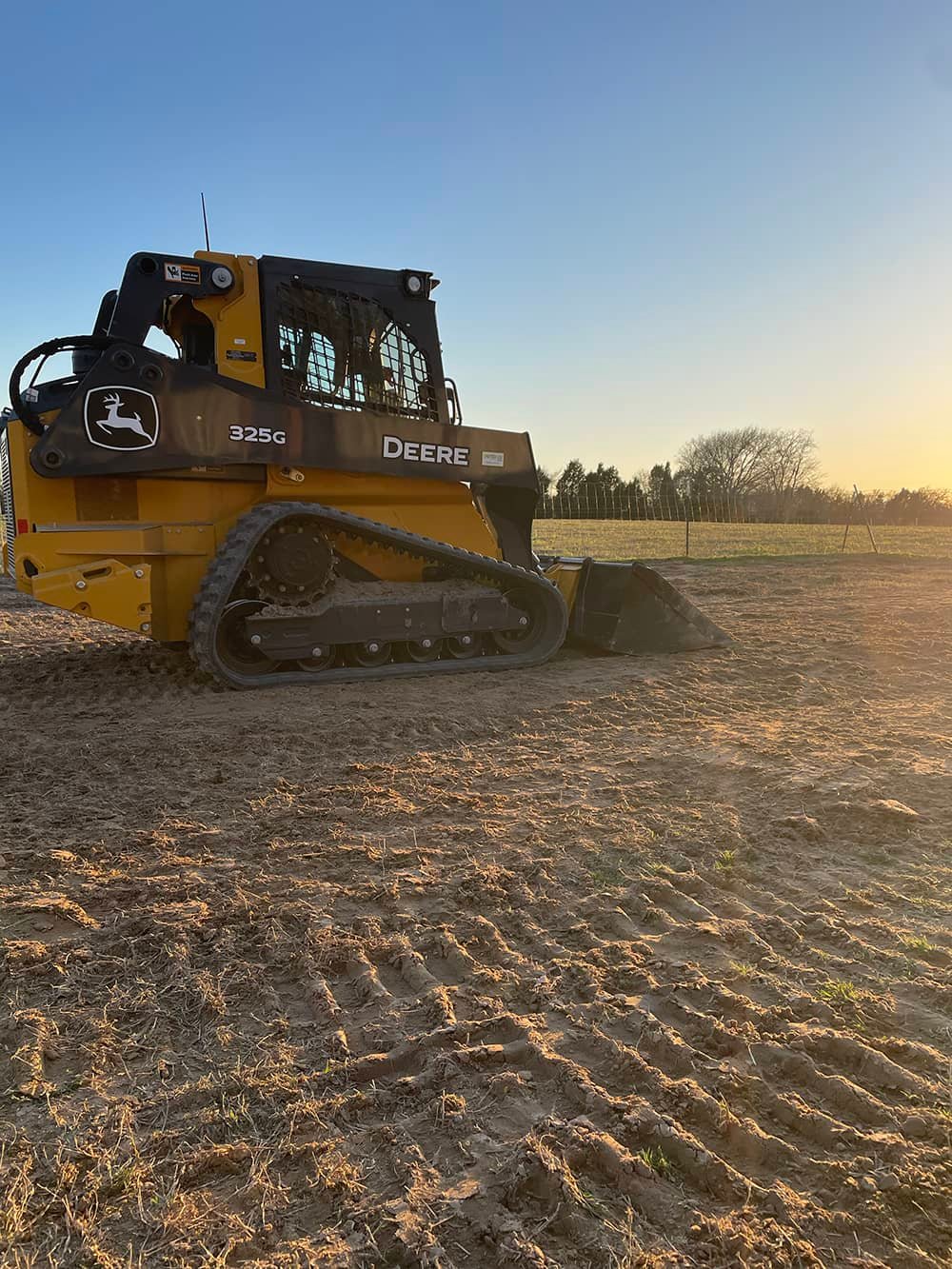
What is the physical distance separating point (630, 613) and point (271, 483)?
3.68m

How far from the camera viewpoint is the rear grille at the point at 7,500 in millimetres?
6449

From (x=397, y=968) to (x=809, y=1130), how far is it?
126cm

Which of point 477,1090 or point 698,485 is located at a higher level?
point 698,485

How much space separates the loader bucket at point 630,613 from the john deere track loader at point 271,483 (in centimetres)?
55

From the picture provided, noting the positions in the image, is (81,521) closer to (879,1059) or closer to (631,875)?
(631,875)

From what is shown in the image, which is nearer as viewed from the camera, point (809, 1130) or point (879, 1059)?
point (809, 1130)

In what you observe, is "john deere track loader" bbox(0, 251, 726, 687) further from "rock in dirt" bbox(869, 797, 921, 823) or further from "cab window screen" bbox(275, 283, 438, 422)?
"rock in dirt" bbox(869, 797, 921, 823)

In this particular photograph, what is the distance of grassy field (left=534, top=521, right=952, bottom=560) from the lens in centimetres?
2470

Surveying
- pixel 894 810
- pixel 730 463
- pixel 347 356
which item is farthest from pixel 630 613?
pixel 730 463

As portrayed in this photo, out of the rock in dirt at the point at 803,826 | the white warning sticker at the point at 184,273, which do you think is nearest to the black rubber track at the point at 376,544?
the white warning sticker at the point at 184,273

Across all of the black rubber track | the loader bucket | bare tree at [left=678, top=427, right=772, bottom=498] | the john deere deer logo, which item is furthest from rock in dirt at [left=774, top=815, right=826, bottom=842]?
bare tree at [left=678, top=427, right=772, bottom=498]

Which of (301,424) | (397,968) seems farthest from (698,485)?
(397,968)

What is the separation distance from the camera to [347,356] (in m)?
7.16

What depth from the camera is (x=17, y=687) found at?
666cm
